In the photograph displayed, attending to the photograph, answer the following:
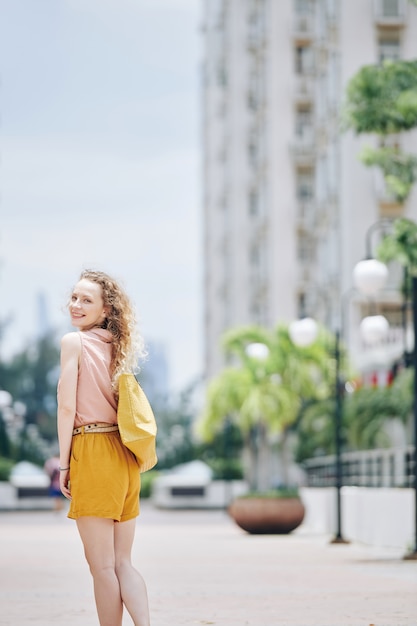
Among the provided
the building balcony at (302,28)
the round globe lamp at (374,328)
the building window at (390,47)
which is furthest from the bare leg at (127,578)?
→ the building balcony at (302,28)

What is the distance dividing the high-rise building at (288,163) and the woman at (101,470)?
124ft

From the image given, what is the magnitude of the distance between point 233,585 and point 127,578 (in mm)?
6483

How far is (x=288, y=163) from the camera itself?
236ft

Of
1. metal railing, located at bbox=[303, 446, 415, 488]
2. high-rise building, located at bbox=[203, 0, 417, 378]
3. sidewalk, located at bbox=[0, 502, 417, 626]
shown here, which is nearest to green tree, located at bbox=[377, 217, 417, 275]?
metal railing, located at bbox=[303, 446, 415, 488]

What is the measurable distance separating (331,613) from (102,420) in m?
3.79

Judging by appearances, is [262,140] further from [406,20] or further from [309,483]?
[309,483]

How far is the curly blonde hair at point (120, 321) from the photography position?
24.8 feet

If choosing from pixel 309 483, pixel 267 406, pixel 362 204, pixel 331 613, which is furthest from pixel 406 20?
pixel 331 613

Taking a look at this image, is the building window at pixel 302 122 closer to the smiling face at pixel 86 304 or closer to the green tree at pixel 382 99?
the green tree at pixel 382 99

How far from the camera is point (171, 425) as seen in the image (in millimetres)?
122375

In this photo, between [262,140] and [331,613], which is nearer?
[331,613]

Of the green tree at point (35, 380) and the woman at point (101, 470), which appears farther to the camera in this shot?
the green tree at point (35, 380)

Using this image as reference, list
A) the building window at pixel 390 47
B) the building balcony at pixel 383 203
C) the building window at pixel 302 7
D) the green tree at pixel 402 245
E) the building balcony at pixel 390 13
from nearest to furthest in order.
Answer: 1. the green tree at pixel 402 245
2. the building balcony at pixel 383 203
3. the building balcony at pixel 390 13
4. the building window at pixel 390 47
5. the building window at pixel 302 7

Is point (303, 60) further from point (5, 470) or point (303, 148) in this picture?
point (5, 470)
